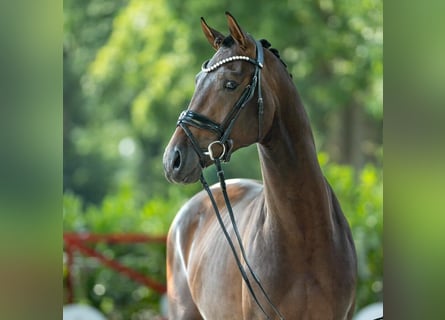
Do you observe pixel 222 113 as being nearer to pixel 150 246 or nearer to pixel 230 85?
pixel 230 85

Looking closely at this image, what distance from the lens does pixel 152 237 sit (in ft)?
30.3

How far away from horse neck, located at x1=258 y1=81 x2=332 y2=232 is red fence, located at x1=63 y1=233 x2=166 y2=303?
585cm

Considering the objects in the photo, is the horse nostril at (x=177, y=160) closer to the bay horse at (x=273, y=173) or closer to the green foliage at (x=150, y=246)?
the bay horse at (x=273, y=173)

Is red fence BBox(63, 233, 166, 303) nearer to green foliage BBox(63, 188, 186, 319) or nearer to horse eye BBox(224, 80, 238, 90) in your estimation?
green foliage BBox(63, 188, 186, 319)

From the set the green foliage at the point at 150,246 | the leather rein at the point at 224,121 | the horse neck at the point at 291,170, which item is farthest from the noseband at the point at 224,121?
the green foliage at the point at 150,246

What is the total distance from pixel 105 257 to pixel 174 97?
12.1ft

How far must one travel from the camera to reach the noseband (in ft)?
9.96

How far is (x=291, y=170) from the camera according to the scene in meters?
3.26

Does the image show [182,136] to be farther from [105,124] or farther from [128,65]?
[105,124]

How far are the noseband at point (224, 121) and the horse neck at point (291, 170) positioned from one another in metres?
0.13

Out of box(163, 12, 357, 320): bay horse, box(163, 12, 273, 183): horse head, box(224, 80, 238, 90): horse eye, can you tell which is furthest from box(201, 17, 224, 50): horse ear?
box(224, 80, 238, 90): horse eye

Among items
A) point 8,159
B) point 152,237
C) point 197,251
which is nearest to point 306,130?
point 197,251

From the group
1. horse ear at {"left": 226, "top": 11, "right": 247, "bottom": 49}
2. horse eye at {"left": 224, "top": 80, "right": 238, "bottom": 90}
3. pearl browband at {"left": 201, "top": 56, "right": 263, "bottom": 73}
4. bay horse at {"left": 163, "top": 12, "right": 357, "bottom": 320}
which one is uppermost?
horse ear at {"left": 226, "top": 11, "right": 247, "bottom": 49}

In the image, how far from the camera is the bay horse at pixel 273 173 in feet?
10.1
